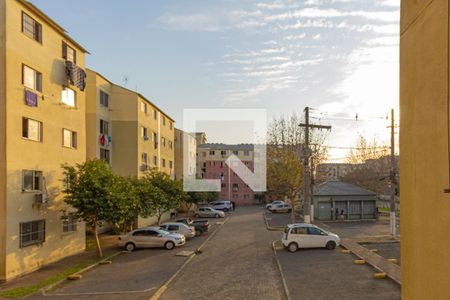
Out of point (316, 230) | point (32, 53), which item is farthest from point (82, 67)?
point (316, 230)

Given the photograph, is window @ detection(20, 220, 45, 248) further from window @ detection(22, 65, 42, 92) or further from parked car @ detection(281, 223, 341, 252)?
parked car @ detection(281, 223, 341, 252)

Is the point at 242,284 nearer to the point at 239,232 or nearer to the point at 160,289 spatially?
the point at 160,289

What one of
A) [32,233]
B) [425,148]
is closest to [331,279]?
[425,148]

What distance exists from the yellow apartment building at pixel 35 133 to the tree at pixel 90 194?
1.02 m

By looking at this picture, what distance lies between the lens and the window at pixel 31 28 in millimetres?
18142

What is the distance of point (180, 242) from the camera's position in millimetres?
24766

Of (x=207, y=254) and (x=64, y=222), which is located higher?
(x=64, y=222)

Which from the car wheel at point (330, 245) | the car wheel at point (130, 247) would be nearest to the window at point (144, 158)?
the car wheel at point (130, 247)

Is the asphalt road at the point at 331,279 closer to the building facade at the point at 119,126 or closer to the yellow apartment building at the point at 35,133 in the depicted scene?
the yellow apartment building at the point at 35,133

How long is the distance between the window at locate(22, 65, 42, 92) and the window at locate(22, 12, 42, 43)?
1.78 metres

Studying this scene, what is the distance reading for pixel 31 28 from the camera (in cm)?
1886

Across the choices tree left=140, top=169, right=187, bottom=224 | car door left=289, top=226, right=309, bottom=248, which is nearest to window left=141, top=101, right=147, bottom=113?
tree left=140, top=169, right=187, bottom=224

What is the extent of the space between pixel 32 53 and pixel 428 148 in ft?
64.1

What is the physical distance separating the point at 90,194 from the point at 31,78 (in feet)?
22.6
